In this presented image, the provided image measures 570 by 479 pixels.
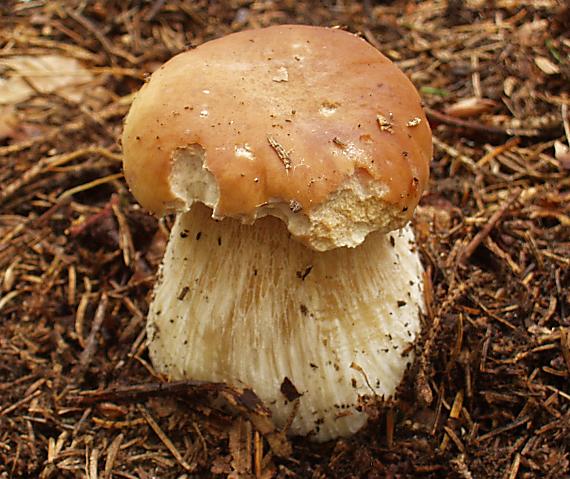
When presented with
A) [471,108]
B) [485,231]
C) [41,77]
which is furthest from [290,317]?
[41,77]

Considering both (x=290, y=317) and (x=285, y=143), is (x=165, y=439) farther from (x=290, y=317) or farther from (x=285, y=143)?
(x=285, y=143)

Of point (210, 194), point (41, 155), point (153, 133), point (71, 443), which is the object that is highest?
point (153, 133)

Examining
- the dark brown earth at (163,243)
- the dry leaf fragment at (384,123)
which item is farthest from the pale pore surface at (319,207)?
the dark brown earth at (163,243)

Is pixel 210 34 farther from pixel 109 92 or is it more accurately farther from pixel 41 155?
pixel 41 155

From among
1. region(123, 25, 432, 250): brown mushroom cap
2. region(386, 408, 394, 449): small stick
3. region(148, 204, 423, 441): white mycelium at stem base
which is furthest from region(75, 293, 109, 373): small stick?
region(386, 408, 394, 449): small stick

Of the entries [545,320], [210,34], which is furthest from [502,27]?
[545,320]

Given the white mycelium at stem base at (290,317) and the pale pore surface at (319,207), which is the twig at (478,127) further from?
the pale pore surface at (319,207)

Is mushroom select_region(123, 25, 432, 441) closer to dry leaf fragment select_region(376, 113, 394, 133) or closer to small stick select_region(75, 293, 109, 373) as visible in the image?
dry leaf fragment select_region(376, 113, 394, 133)
